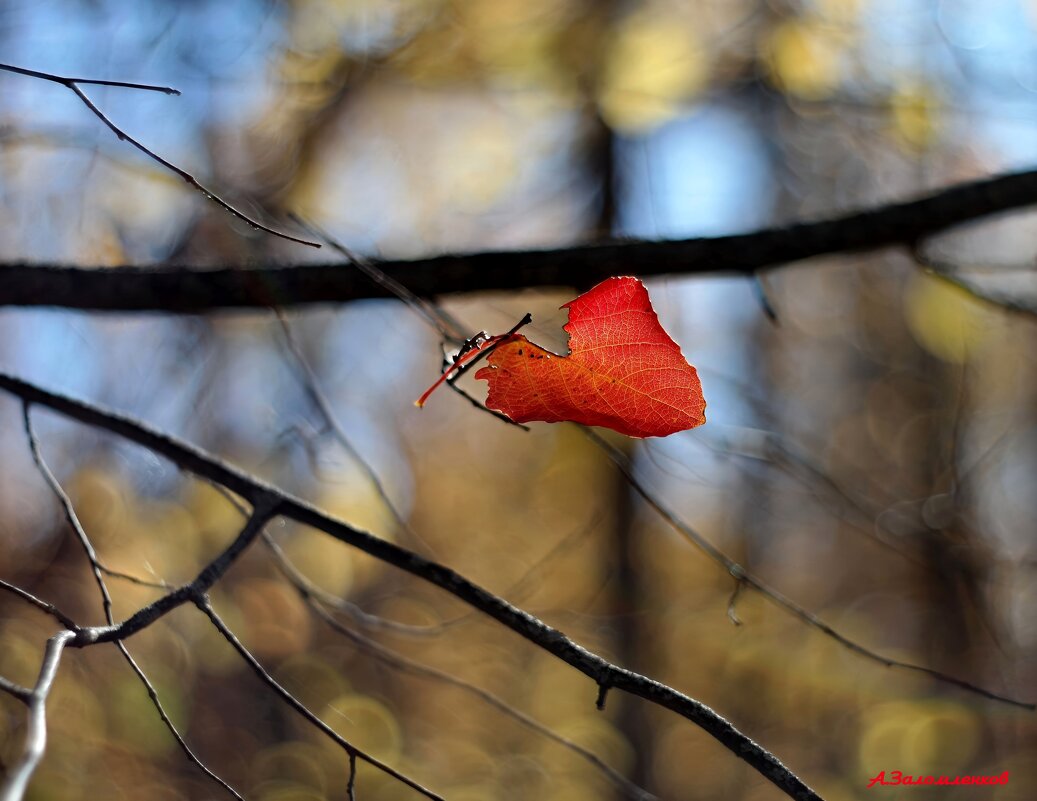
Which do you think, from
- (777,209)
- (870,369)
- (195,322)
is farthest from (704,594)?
(195,322)

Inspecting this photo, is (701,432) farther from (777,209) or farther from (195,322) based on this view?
(777,209)

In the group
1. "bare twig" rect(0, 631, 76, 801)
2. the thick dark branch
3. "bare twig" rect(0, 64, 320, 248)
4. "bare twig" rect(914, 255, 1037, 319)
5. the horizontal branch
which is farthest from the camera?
"bare twig" rect(914, 255, 1037, 319)

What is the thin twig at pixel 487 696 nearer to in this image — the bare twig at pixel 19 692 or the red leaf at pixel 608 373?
→ the red leaf at pixel 608 373
